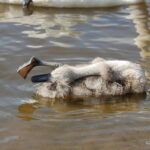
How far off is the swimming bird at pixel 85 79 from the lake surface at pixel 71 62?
0.12m

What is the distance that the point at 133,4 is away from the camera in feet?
33.1

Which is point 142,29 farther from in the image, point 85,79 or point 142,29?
point 85,79

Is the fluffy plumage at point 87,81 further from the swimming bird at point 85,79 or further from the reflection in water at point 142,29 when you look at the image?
the reflection in water at point 142,29

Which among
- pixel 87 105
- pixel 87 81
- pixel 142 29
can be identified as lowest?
pixel 87 105

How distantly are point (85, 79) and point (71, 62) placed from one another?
1065 millimetres

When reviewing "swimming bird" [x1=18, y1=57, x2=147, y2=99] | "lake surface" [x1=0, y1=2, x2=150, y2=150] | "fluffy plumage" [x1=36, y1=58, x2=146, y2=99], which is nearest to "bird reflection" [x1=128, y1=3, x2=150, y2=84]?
"lake surface" [x1=0, y1=2, x2=150, y2=150]

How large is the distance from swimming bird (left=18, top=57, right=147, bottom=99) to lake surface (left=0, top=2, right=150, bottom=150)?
4.5 inches

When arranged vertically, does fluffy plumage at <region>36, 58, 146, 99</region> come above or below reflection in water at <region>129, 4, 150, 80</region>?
below

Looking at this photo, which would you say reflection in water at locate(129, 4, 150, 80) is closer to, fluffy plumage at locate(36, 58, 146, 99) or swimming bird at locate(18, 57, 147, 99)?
Answer: swimming bird at locate(18, 57, 147, 99)

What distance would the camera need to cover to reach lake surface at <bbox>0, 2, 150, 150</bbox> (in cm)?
417

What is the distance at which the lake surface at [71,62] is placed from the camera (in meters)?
4.17

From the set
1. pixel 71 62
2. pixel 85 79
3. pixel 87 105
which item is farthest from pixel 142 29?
pixel 87 105

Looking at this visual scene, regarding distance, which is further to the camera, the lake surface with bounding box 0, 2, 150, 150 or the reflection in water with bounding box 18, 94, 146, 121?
the reflection in water with bounding box 18, 94, 146, 121

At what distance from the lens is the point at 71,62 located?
247 inches
